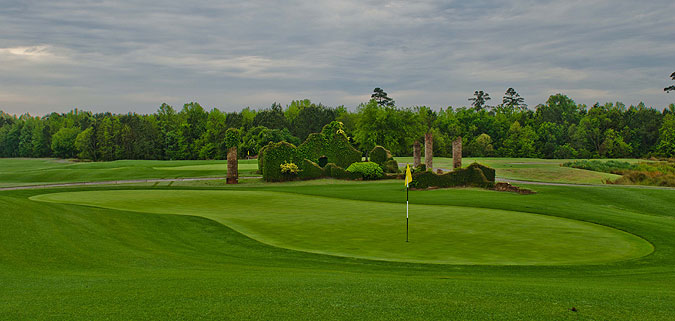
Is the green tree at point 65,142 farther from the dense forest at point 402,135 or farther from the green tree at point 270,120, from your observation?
the green tree at point 270,120

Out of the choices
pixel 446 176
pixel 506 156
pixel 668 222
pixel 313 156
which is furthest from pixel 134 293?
pixel 506 156

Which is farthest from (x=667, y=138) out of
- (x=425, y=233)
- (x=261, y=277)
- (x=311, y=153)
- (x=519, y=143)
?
(x=261, y=277)

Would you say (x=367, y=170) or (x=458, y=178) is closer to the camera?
(x=458, y=178)

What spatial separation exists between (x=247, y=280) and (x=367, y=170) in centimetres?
3455

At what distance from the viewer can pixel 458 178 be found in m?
31.4

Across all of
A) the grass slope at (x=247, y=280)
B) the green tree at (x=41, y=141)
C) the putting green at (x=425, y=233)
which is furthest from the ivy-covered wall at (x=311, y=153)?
the green tree at (x=41, y=141)

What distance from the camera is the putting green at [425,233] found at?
11.7 m

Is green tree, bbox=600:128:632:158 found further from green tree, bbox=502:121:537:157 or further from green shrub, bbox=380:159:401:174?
green shrub, bbox=380:159:401:174

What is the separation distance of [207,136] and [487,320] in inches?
3869

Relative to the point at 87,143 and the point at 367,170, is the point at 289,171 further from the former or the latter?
the point at 87,143

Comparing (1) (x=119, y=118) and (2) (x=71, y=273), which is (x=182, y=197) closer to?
(2) (x=71, y=273)

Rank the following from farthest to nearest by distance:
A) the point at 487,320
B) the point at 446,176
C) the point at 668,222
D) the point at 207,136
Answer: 1. the point at 207,136
2. the point at 446,176
3. the point at 668,222
4. the point at 487,320

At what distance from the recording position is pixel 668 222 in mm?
16547

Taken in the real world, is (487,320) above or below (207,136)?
below
